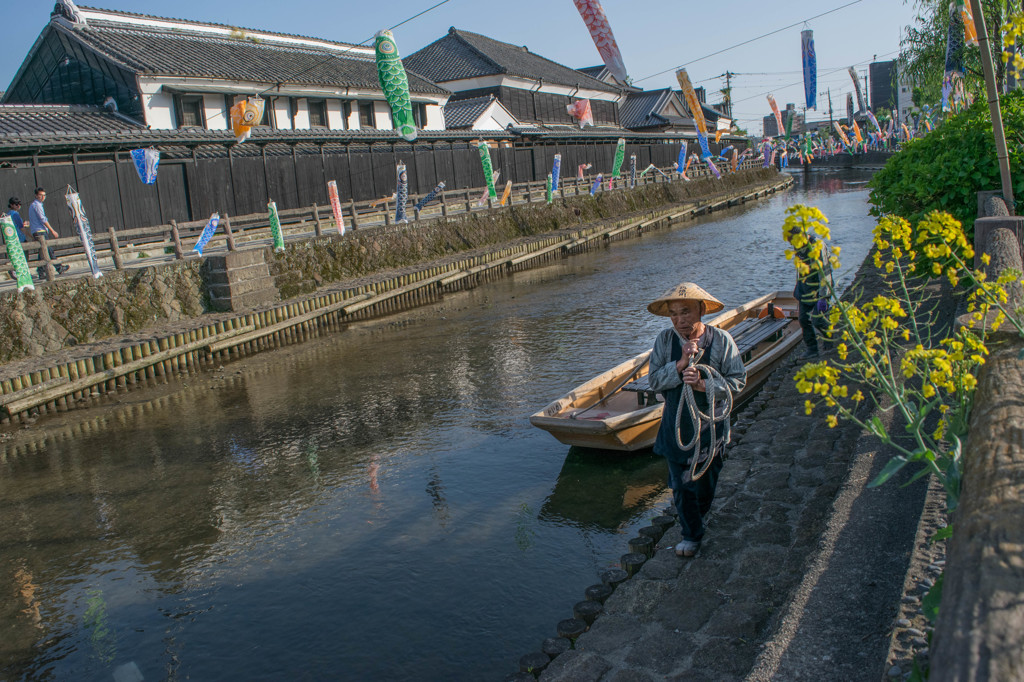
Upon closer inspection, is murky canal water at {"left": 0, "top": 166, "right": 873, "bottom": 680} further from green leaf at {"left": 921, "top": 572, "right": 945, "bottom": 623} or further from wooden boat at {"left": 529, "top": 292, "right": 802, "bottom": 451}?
green leaf at {"left": 921, "top": 572, "right": 945, "bottom": 623}

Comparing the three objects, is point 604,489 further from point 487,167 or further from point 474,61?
point 474,61

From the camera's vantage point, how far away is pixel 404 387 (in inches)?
526

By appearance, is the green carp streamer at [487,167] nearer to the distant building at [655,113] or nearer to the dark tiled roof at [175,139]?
the dark tiled roof at [175,139]

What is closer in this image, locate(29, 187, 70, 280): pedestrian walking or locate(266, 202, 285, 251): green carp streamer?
locate(29, 187, 70, 280): pedestrian walking

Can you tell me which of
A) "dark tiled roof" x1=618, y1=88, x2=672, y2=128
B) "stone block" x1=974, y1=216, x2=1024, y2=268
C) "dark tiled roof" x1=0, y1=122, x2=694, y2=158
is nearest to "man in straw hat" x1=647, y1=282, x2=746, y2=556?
"stone block" x1=974, y1=216, x2=1024, y2=268

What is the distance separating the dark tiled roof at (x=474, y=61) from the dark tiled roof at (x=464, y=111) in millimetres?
Answer: 2499

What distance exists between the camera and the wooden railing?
17000 mm

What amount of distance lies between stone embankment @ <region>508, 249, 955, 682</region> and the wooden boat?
43.7 inches

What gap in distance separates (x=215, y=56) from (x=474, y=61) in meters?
19.3

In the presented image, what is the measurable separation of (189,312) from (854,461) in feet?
52.9

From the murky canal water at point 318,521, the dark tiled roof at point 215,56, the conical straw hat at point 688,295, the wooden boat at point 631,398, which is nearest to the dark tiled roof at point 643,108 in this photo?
the dark tiled roof at point 215,56

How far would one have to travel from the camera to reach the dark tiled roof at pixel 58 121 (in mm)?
18916

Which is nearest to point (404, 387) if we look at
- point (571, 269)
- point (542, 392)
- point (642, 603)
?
point (542, 392)

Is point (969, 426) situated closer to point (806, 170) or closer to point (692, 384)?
point (692, 384)
